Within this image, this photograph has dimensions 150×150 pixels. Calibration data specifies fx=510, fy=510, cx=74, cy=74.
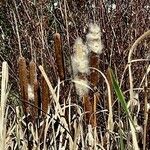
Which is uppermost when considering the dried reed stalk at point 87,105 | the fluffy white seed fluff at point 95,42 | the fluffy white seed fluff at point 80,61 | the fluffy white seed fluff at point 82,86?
the fluffy white seed fluff at point 95,42

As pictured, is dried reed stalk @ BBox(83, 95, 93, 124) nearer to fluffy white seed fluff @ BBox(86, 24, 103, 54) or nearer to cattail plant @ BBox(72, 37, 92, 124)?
cattail plant @ BBox(72, 37, 92, 124)

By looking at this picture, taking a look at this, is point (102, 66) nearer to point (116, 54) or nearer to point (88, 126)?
point (116, 54)

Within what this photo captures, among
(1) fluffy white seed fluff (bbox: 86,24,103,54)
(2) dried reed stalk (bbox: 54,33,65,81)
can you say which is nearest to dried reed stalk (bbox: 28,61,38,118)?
(2) dried reed stalk (bbox: 54,33,65,81)

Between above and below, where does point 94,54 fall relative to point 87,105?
above

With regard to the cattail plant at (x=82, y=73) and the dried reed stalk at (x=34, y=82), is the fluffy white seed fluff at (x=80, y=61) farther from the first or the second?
the dried reed stalk at (x=34, y=82)

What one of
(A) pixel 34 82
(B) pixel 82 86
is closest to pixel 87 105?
(B) pixel 82 86

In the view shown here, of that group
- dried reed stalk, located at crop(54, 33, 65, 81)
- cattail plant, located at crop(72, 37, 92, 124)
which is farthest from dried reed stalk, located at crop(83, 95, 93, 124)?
dried reed stalk, located at crop(54, 33, 65, 81)

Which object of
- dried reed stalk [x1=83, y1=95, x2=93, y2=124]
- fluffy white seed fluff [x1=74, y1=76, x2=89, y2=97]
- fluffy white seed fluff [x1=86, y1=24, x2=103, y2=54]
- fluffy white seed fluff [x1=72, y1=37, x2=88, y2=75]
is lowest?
dried reed stalk [x1=83, y1=95, x2=93, y2=124]

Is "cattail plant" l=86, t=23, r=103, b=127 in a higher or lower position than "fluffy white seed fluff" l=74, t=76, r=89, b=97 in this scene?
higher

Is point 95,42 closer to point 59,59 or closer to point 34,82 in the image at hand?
point 59,59

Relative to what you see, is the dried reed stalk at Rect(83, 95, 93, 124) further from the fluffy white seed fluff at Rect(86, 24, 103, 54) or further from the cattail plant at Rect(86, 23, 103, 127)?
the fluffy white seed fluff at Rect(86, 24, 103, 54)

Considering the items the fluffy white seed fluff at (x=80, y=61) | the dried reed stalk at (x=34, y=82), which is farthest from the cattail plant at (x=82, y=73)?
the dried reed stalk at (x=34, y=82)

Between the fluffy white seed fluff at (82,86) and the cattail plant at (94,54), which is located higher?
the cattail plant at (94,54)

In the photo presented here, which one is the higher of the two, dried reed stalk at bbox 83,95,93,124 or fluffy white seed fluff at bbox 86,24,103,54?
fluffy white seed fluff at bbox 86,24,103,54
